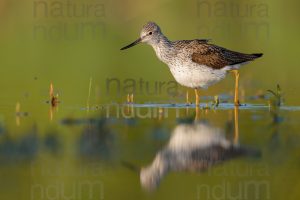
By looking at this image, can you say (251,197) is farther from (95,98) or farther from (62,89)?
(62,89)

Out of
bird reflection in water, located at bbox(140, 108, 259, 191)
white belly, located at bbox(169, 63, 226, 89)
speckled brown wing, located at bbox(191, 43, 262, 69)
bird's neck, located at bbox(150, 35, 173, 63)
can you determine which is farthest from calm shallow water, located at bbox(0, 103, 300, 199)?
bird's neck, located at bbox(150, 35, 173, 63)

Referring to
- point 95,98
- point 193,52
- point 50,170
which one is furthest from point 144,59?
point 50,170

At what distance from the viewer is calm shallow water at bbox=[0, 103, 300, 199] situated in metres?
6.67

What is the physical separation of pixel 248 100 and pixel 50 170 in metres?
6.71

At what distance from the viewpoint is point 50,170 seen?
7.12 metres

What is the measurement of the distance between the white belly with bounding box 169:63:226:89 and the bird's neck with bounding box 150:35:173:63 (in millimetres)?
327

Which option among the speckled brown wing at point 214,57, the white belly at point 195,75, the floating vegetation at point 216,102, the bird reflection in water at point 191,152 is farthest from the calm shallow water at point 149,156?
the speckled brown wing at point 214,57

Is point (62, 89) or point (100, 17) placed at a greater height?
point (100, 17)

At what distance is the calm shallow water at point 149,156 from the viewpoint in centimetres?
667

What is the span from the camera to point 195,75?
11.8 meters

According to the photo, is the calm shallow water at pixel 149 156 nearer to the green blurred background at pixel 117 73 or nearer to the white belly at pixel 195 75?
the green blurred background at pixel 117 73

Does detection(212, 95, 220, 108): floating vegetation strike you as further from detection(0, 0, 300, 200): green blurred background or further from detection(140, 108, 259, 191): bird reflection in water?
detection(140, 108, 259, 191): bird reflection in water

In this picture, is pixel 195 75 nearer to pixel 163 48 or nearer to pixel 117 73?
pixel 163 48

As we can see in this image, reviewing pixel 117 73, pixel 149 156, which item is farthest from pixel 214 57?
pixel 117 73
